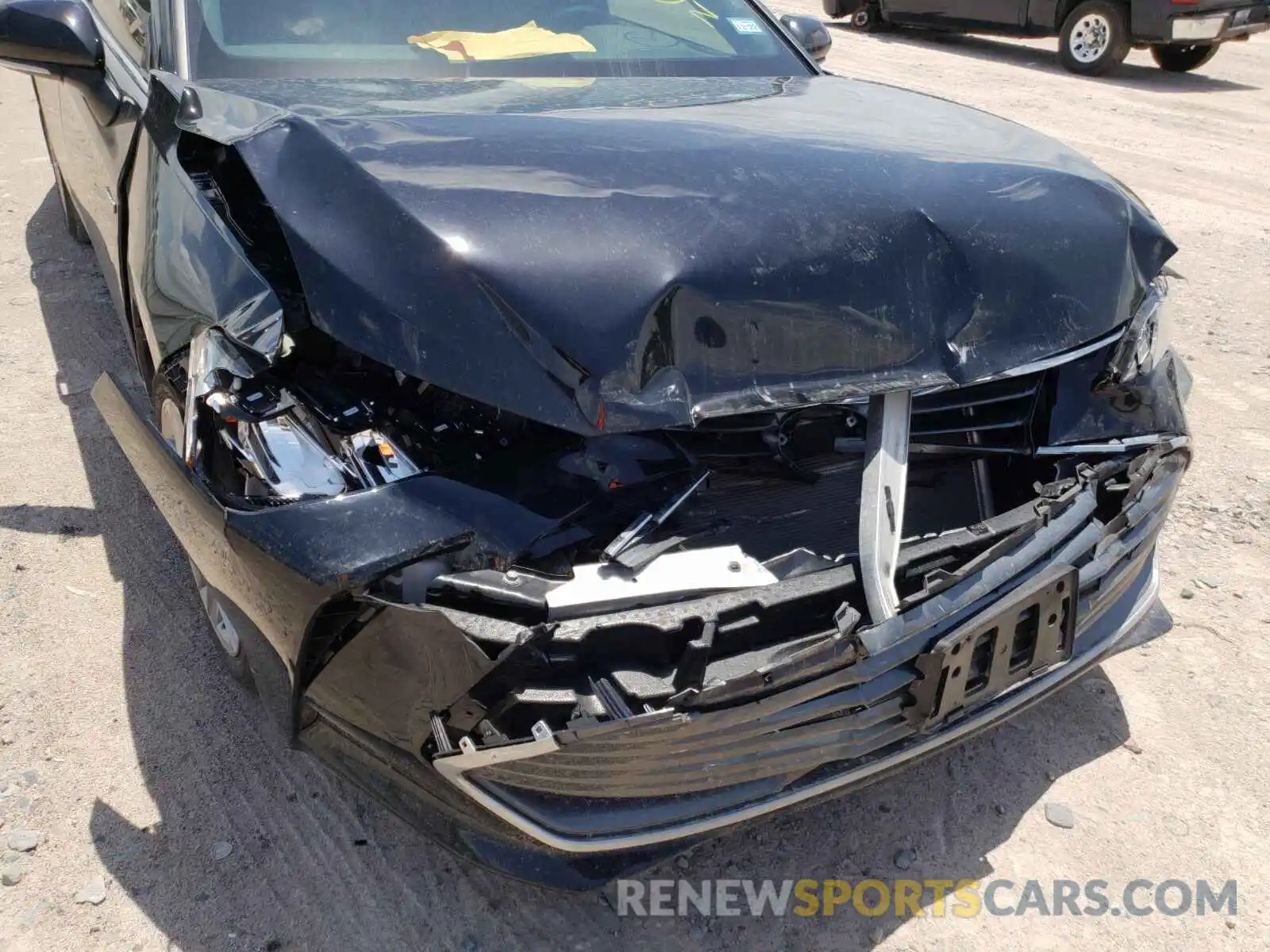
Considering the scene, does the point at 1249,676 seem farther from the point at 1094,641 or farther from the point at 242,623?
the point at 242,623

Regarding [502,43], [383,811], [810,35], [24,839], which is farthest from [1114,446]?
[24,839]

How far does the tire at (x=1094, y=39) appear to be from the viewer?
32.4ft

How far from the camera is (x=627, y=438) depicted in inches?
76.8

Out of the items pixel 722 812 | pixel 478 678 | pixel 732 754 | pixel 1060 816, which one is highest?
pixel 478 678

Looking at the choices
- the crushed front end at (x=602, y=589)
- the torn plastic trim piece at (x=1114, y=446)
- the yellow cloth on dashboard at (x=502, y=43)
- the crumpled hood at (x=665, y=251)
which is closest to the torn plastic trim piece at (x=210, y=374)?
the crushed front end at (x=602, y=589)

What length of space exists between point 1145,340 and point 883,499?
0.88 metres

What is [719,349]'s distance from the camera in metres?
1.80

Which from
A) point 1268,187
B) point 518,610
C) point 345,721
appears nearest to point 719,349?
point 518,610

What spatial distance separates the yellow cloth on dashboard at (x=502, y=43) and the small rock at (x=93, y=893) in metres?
2.08

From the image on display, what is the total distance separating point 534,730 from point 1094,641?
3.98ft

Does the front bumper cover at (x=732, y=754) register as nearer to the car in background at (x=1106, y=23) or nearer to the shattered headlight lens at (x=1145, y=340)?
the shattered headlight lens at (x=1145, y=340)

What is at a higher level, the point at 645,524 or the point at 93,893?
the point at 645,524

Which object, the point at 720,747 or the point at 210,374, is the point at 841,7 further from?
the point at 720,747

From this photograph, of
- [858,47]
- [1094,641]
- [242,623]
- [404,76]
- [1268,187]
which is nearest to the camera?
[242,623]
